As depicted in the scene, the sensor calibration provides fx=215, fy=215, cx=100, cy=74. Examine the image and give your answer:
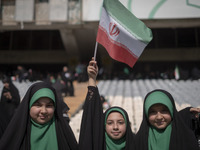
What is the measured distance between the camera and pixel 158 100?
1.87 metres

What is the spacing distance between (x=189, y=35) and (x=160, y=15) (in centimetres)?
758

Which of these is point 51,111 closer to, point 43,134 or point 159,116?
point 43,134

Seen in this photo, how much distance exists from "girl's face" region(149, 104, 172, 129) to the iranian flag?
72cm

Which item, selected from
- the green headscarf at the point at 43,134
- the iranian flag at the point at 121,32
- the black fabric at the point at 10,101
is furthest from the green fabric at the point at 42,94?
the black fabric at the point at 10,101

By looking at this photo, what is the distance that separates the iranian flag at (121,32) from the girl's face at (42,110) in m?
0.85

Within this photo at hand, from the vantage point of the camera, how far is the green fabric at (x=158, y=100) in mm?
1869

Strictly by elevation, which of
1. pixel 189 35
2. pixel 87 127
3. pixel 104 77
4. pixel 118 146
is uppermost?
pixel 189 35

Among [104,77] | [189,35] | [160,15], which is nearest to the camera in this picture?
[160,15]

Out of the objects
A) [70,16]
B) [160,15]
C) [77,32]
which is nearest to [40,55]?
[77,32]

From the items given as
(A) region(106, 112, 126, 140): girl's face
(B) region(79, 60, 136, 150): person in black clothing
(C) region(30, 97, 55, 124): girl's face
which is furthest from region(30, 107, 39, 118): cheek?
(A) region(106, 112, 126, 140): girl's face

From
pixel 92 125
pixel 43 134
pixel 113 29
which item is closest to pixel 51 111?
pixel 43 134

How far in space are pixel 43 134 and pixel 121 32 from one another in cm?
132

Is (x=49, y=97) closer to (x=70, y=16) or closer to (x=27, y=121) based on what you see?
(x=27, y=121)

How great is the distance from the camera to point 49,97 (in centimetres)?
193
